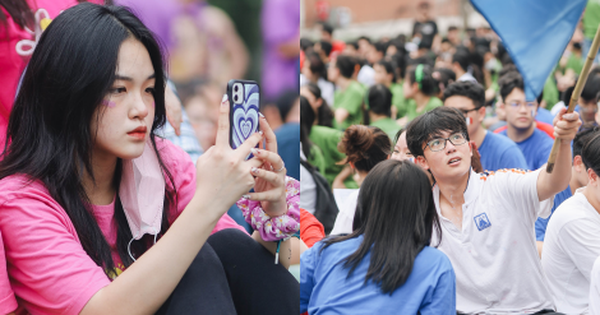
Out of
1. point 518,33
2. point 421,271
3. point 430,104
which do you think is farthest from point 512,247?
point 430,104

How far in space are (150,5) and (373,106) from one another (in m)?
2.96

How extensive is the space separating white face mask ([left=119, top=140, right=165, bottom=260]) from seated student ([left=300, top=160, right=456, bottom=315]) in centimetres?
78

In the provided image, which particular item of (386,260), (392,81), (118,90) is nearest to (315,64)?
(392,81)

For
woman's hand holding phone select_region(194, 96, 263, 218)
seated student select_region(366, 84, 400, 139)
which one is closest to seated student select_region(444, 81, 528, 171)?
seated student select_region(366, 84, 400, 139)

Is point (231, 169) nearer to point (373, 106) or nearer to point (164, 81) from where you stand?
point (164, 81)

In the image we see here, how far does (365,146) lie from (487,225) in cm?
105

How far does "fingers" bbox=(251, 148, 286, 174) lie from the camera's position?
1.33 m

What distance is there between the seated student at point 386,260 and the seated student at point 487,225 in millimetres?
413

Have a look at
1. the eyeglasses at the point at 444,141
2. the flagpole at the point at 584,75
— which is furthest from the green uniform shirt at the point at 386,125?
the flagpole at the point at 584,75

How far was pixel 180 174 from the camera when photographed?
1691 mm

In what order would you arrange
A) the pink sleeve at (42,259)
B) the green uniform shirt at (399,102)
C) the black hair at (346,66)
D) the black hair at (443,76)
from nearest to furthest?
the pink sleeve at (42,259), the black hair at (443,76), the black hair at (346,66), the green uniform shirt at (399,102)

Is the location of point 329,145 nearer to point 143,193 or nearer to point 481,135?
point 481,135

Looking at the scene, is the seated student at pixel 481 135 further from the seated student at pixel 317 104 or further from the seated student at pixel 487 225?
the seated student at pixel 317 104

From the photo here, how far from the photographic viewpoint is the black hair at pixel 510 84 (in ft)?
14.1
